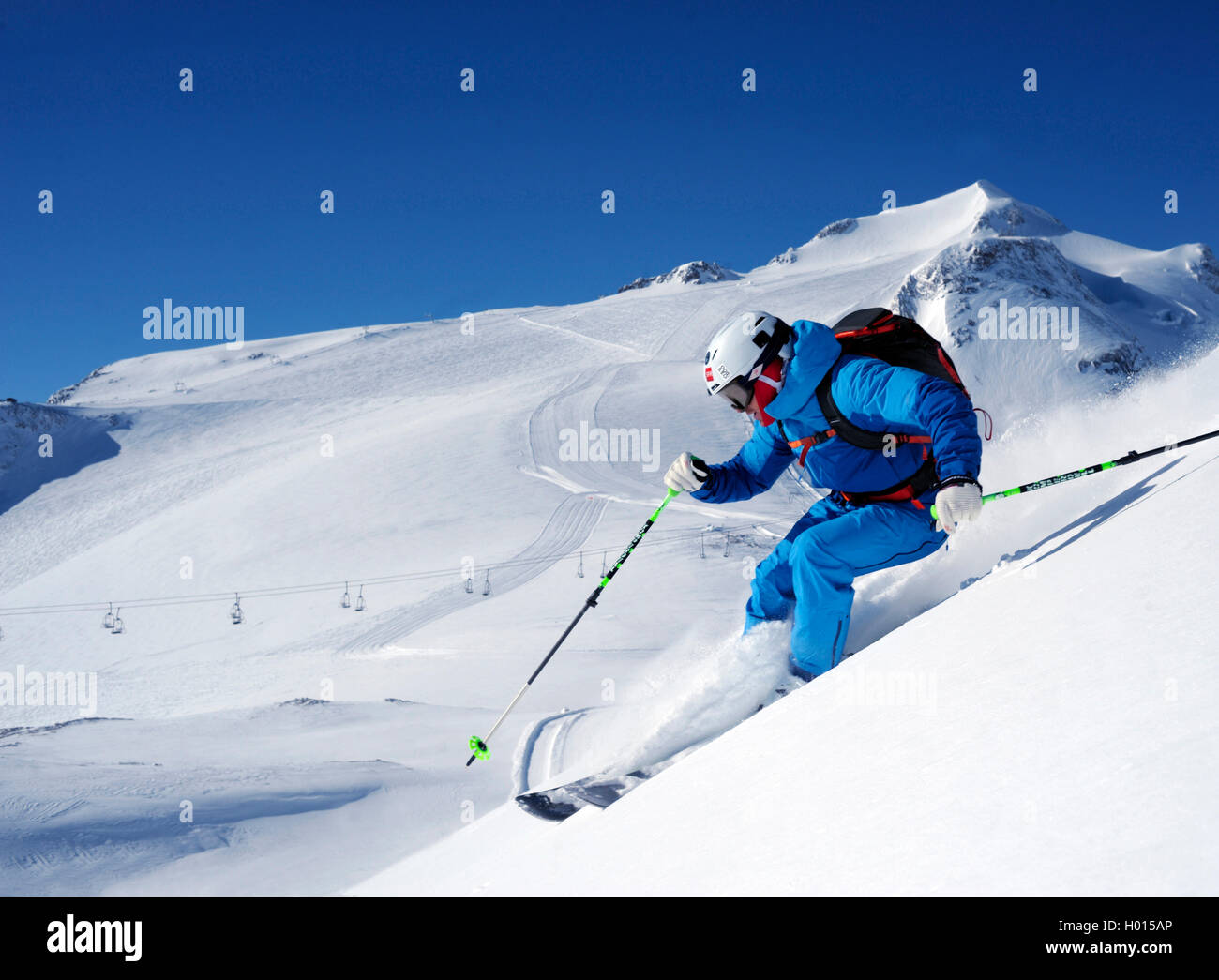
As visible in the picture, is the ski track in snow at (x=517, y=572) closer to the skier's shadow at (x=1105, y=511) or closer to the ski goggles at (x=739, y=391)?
the ski goggles at (x=739, y=391)

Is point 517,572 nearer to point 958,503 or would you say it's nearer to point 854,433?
point 854,433

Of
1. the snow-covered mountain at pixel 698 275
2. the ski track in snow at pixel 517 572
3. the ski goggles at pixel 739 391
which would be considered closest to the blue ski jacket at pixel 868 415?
the ski goggles at pixel 739 391

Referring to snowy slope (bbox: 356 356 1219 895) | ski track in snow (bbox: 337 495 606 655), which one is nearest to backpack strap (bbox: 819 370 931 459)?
snowy slope (bbox: 356 356 1219 895)

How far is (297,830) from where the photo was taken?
12.4 ft

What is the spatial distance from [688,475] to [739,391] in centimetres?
78

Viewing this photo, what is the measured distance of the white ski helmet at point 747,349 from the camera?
3910 millimetres

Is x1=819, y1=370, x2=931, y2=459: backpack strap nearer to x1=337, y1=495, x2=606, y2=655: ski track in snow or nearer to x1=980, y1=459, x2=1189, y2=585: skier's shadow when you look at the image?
x1=980, y1=459, x2=1189, y2=585: skier's shadow

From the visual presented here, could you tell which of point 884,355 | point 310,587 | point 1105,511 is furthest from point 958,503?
point 310,587

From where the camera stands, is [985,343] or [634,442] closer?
[634,442]

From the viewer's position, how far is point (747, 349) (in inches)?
154

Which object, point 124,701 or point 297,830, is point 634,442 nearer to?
point 124,701

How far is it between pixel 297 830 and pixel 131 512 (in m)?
37.4
